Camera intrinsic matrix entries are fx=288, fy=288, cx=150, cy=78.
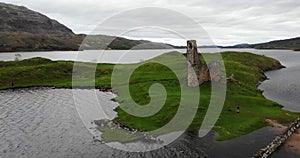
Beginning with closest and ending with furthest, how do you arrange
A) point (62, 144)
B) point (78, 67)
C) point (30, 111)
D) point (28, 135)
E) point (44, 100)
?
point (62, 144) < point (28, 135) < point (30, 111) < point (44, 100) < point (78, 67)

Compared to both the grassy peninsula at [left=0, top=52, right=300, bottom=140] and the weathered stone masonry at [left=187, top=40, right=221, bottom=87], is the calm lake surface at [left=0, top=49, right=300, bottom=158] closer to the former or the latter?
the grassy peninsula at [left=0, top=52, right=300, bottom=140]

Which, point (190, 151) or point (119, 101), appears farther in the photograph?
point (119, 101)

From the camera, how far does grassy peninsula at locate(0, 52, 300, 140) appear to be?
2315 inches

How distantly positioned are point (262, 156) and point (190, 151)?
35.1 ft

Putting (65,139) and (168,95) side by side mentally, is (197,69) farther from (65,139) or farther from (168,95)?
(65,139)

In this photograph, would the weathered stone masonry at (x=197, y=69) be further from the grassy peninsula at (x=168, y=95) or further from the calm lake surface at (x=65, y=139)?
the calm lake surface at (x=65, y=139)

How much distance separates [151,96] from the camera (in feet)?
260

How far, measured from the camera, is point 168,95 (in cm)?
7819

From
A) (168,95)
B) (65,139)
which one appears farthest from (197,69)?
(65,139)

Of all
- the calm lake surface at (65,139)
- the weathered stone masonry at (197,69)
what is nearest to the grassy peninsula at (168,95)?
the weathered stone masonry at (197,69)

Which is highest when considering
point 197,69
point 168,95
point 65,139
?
point 197,69

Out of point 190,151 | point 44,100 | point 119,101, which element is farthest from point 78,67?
point 190,151

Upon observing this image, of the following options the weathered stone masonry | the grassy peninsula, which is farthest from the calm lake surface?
the weathered stone masonry

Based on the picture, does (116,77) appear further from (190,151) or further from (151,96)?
(190,151)
